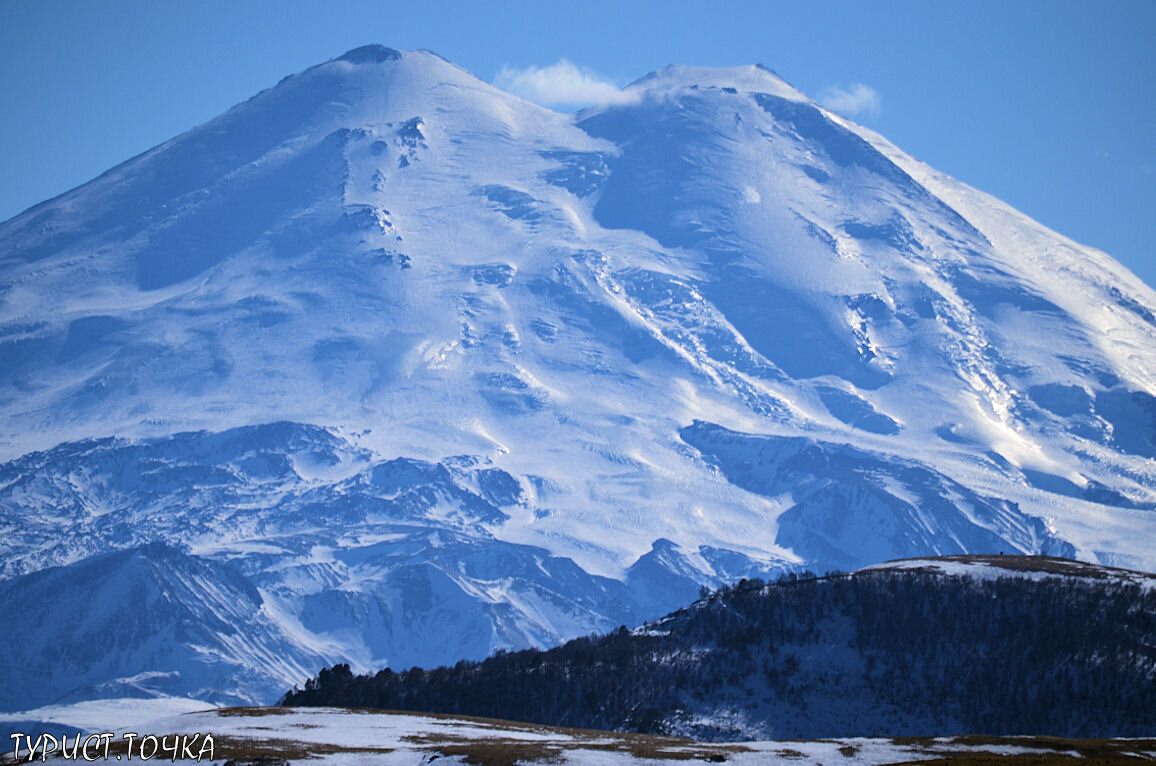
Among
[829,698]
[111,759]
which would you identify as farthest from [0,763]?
[829,698]

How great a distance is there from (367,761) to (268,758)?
303 inches

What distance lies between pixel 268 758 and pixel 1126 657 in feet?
343

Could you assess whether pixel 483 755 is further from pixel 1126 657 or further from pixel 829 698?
pixel 1126 657

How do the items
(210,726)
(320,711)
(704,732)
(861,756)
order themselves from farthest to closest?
(704,732) → (320,711) → (210,726) → (861,756)

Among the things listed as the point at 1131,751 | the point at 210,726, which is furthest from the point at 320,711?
the point at 1131,751

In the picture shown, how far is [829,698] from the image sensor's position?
199m

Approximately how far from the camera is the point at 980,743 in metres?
152

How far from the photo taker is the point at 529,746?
Answer: 14675cm

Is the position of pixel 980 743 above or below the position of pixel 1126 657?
below

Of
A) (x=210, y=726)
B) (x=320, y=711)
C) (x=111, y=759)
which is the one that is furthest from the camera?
(x=320, y=711)

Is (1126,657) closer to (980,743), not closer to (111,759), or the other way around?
(980,743)

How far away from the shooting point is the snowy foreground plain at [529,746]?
139m

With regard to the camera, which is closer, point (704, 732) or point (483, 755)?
point (483, 755)

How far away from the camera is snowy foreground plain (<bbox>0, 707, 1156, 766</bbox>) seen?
5477 inches
